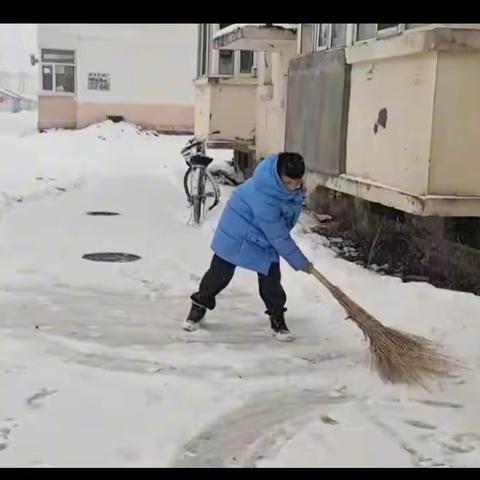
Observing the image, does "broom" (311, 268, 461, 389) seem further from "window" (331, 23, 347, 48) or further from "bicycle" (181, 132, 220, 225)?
"bicycle" (181, 132, 220, 225)

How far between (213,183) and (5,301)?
4789 mm

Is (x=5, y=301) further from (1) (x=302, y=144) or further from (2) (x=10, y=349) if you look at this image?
(1) (x=302, y=144)

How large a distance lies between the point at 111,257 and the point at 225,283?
2708 millimetres

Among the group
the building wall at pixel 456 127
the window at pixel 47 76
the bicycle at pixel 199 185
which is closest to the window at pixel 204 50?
the bicycle at pixel 199 185

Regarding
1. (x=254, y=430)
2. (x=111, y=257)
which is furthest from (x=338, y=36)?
(x=254, y=430)

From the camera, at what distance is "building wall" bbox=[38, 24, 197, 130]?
29.8 metres

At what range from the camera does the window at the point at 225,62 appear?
15.8 m

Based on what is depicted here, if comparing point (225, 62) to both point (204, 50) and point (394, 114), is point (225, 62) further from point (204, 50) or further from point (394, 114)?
point (394, 114)

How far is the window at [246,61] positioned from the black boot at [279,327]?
34.3ft

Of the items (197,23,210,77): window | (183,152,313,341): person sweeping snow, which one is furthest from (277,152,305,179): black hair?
(197,23,210,77): window

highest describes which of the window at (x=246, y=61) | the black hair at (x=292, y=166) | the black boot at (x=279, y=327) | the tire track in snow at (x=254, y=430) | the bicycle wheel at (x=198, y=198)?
the window at (x=246, y=61)

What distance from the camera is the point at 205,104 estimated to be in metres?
15.4

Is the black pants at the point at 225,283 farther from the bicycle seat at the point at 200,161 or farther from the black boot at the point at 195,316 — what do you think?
the bicycle seat at the point at 200,161

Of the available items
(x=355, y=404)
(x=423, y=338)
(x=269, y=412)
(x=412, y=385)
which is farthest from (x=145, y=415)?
(x=423, y=338)
